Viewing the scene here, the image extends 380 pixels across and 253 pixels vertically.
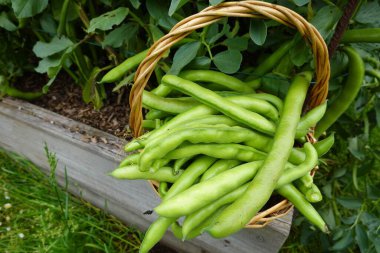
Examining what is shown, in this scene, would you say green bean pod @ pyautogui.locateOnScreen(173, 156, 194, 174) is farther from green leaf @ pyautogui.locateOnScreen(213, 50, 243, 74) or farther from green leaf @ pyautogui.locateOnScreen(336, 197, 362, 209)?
green leaf @ pyautogui.locateOnScreen(336, 197, 362, 209)

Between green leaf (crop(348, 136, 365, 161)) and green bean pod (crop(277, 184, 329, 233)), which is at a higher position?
green bean pod (crop(277, 184, 329, 233))

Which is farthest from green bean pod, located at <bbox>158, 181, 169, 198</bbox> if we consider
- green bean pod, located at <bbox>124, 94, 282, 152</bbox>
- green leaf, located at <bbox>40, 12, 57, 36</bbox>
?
green leaf, located at <bbox>40, 12, 57, 36</bbox>

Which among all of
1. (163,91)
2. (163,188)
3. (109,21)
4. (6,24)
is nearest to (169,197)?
(163,188)

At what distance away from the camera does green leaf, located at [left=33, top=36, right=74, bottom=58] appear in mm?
1306

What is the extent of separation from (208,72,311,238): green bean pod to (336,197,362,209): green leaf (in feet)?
1.63

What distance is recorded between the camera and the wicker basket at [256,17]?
2.75 feet

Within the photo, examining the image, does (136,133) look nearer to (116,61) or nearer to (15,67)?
(116,61)

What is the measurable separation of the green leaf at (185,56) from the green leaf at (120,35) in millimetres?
289

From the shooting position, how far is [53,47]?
1326mm

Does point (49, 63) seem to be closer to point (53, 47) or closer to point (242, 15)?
point (53, 47)

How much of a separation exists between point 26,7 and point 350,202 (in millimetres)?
1246

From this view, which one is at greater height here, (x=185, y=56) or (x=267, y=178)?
(x=185, y=56)

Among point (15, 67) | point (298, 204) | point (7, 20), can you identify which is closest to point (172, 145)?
point (298, 204)

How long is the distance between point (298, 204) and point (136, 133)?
1.47 ft
